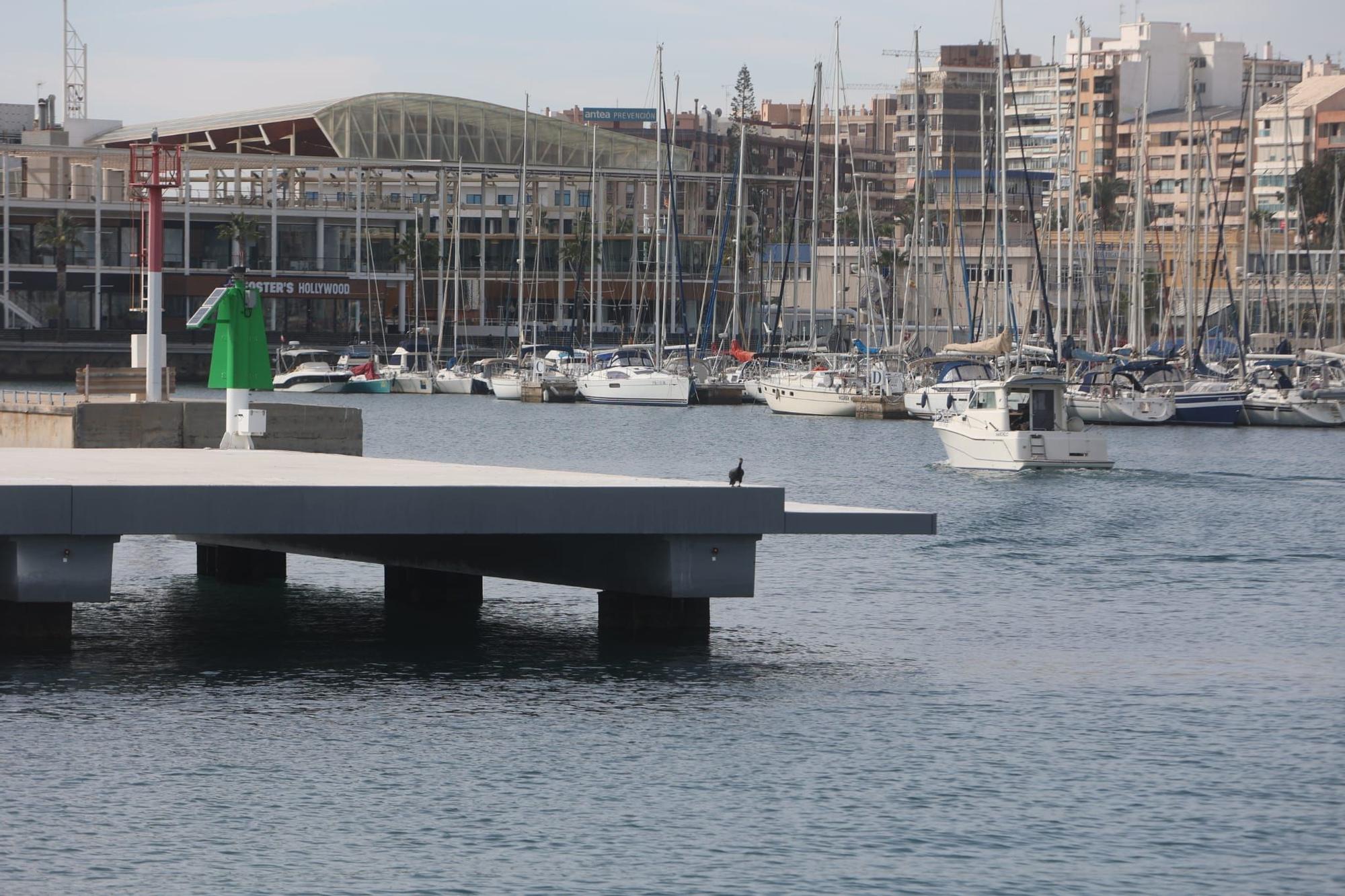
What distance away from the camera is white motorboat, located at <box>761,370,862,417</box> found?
296 feet

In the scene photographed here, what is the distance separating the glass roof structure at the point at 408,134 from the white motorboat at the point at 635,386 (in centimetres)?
4191

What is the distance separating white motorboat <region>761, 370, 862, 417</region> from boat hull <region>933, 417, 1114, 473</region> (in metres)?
28.6

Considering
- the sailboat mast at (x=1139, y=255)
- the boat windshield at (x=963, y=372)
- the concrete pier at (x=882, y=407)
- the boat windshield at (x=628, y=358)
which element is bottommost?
the concrete pier at (x=882, y=407)

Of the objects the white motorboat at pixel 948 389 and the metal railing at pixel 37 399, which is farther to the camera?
the white motorboat at pixel 948 389

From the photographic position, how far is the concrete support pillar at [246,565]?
34469 mm

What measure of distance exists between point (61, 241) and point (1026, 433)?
80.1m

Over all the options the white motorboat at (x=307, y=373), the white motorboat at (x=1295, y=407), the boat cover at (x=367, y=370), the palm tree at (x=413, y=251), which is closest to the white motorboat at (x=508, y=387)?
the boat cover at (x=367, y=370)

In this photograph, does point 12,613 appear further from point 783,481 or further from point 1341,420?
point 1341,420

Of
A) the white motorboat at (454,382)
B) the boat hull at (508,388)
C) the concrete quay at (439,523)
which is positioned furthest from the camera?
the white motorboat at (454,382)

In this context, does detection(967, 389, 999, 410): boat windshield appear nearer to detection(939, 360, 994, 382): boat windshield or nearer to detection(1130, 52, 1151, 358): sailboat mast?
detection(939, 360, 994, 382): boat windshield

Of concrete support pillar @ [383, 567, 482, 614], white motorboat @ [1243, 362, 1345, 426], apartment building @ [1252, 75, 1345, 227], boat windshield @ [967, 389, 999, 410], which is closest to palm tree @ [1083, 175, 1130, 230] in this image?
apartment building @ [1252, 75, 1345, 227]

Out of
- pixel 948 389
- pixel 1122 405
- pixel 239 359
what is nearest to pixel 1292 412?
pixel 1122 405

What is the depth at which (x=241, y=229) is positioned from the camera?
127688 millimetres

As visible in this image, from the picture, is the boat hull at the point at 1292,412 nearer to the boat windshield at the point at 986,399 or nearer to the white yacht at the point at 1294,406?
the white yacht at the point at 1294,406
